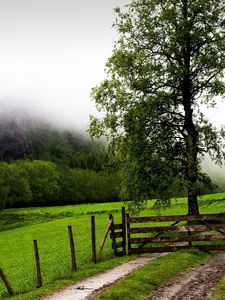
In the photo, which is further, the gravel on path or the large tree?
the large tree

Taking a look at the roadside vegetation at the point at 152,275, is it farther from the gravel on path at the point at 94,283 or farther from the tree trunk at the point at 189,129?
A: the tree trunk at the point at 189,129

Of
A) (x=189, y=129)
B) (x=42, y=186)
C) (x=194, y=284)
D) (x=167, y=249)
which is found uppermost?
(x=42, y=186)

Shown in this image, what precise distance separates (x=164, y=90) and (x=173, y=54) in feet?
10.6

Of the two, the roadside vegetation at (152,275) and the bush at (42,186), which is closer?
the roadside vegetation at (152,275)

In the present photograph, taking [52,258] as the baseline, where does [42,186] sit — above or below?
above

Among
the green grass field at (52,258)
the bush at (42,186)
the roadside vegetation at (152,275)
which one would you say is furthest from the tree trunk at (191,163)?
the bush at (42,186)

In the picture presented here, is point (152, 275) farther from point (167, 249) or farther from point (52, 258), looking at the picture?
point (52, 258)

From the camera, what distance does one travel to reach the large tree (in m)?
37.9

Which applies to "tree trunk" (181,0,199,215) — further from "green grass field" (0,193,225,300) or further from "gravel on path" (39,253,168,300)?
"gravel on path" (39,253,168,300)

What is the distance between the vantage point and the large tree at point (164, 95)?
37906 mm

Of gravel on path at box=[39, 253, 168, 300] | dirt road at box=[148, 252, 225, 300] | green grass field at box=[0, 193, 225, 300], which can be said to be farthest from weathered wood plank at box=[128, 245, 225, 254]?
dirt road at box=[148, 252, 225, 300]

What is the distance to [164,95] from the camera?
37.8 meters

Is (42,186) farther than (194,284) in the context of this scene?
Yes

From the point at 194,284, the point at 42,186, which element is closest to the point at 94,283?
the point at 194,284
